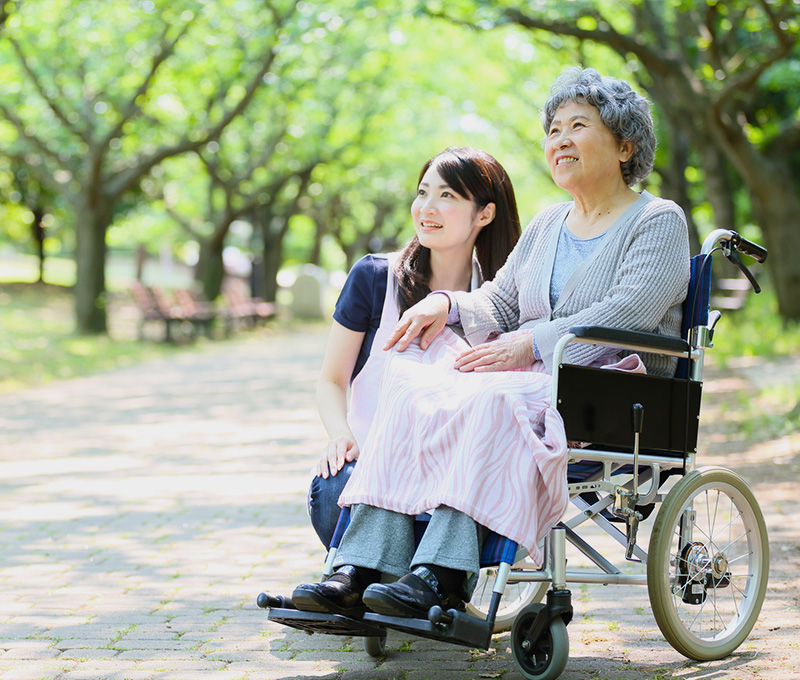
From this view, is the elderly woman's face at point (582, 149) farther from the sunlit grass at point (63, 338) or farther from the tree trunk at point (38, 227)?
the tree trunk at point (38, 227)

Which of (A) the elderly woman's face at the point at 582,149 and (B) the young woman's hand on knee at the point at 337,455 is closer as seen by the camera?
(A) the elderly woman's face at the point at 582,149

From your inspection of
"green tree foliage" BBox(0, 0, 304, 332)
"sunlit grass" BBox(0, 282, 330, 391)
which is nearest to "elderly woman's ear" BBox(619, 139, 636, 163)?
"sunlit grass" BBox(0, 282, 330, 391)

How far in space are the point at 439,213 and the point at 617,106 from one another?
75 centimetres

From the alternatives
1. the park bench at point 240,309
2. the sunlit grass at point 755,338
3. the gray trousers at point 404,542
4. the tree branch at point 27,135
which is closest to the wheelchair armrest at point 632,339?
the gray trousers at point 404,542

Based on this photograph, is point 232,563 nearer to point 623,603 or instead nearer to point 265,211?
point 623,603

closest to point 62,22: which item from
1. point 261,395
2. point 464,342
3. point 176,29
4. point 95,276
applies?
point 176,29

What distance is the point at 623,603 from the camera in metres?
4.50

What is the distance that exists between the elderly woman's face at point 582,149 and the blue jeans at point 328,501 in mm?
1226

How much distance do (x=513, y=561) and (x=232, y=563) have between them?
238cm

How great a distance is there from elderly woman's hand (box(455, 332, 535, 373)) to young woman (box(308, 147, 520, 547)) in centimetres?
51

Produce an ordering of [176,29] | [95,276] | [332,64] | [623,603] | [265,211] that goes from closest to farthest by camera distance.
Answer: [623,603] < [176,29] < [95,276] < [332,64] < [265,211]

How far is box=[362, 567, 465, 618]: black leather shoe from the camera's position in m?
2.97

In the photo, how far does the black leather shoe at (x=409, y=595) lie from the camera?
117 inches

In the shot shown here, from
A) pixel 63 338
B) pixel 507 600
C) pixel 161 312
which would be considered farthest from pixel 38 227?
pixel 507 600
